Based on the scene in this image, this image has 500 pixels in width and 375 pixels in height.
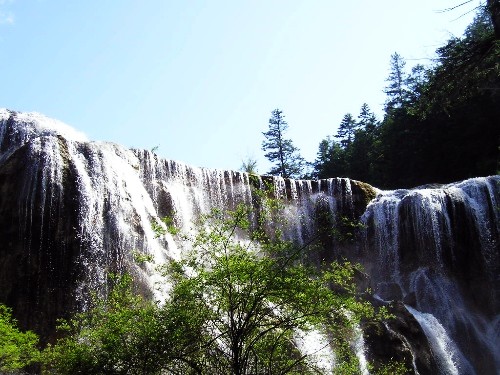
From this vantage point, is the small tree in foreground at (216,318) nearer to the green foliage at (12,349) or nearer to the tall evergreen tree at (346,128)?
the green foliage at (12,349)

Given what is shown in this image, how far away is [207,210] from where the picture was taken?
74.9 ft

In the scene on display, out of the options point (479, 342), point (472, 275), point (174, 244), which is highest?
point (174, 244)

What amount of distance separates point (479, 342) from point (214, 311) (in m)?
15.0

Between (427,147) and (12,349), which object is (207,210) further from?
(427,147)

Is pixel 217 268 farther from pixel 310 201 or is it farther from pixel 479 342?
pixel 310 201

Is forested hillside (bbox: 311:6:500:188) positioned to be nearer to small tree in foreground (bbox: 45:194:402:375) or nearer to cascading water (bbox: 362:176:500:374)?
cascading water (bbox: 362:176:500:374)

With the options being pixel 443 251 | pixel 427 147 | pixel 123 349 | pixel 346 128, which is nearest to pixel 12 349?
pixel 123 349

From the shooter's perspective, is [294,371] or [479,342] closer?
[294,371]

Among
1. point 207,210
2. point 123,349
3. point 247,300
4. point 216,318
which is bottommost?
point 123,349

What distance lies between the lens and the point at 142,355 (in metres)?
8.16

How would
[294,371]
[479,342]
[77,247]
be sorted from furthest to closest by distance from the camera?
1. [479,342]
2. [77,247]
3. [294,371]

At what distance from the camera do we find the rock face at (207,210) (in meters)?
16.0

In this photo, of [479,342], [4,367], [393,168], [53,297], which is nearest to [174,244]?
[53,297]

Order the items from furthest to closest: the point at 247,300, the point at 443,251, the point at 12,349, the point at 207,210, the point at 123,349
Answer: the point at 443,251, the point at 207,210, the point at 12,349, the point at 247,300, the point at 123,349
